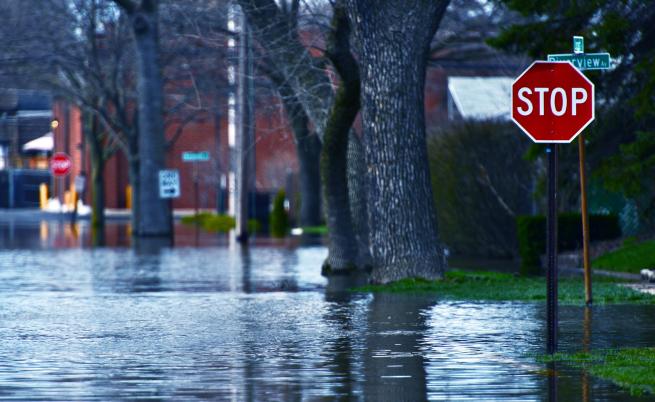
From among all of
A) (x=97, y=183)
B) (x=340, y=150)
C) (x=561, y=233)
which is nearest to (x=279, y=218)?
(x=97, y=183)

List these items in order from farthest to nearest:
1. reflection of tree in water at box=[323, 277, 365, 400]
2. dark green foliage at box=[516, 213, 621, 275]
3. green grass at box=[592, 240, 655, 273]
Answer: dark green foliage at box=[516, 213, 621, 275] < green grass at box=[592, 240, 655, 273] < reflection of tree in water at box=[323, 277, 365, 400]

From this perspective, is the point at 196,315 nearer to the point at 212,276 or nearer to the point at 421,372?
the point at 421,372

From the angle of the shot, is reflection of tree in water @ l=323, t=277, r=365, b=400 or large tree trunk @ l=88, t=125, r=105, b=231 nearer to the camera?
reflection of tree in water @ l=323, t=277, r=365, b=400

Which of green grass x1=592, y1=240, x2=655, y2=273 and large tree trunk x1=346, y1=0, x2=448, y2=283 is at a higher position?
large tree trunk x1=346, y1=0, x2=448, y2=283

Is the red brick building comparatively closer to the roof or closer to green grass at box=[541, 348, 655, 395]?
the roof

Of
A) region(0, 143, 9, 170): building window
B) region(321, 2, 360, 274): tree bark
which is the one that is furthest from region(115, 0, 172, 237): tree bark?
region(0, 143, 9, 170): building window

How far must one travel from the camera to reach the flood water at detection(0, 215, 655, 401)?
Answer: 38.0 ft

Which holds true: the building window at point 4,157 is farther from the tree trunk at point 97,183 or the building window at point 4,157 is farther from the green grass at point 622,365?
A: the green grass at point 622,365

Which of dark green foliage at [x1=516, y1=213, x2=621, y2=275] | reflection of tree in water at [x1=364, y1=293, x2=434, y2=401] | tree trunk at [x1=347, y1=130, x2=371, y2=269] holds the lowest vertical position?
reflection of tree in water at [x1=364, y1=293, x2=434, y2=401]

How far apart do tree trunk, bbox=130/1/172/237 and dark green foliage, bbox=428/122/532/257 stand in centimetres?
1482

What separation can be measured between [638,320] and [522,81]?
175 inches

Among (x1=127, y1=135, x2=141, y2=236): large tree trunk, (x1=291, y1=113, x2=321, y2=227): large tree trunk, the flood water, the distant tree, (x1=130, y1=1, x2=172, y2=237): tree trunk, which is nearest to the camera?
the flood water

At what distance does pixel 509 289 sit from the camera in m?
21.6

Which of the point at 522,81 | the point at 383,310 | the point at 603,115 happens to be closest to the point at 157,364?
the point at 522,81
